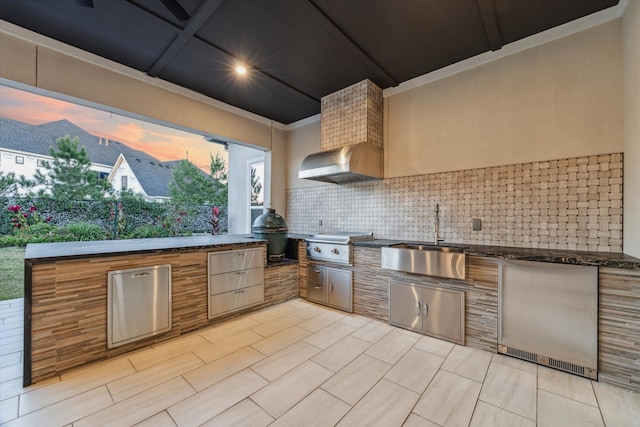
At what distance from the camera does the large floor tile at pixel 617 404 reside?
4.36ft

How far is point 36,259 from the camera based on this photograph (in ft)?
5.44

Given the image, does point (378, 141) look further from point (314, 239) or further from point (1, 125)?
point (1, 125)

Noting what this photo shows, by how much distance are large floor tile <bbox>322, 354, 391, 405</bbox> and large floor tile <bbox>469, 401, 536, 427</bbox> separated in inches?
23.8

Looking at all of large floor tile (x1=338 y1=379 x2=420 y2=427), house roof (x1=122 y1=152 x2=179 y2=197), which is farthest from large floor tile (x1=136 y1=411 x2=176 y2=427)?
house roof (x1=122 y1=152 x2=179 y2=197)

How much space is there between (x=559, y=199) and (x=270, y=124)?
163 inches

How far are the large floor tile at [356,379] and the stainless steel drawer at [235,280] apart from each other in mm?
1624

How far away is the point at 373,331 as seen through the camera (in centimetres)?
253

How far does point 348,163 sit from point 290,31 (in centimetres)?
144

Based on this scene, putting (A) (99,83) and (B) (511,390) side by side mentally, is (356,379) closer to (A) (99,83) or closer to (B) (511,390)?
(B) (511,390)

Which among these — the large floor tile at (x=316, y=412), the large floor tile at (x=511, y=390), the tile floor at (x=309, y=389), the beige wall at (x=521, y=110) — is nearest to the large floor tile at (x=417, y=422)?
the tile floor at (x=309, y=389)

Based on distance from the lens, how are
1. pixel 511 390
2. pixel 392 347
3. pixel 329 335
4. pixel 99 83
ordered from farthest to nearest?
pixel 99 83 < pixel 329 335 < pixel 392 347 < pixel 511 390

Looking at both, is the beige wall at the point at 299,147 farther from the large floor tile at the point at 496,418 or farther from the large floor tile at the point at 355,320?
the large floor tile at the point at 496,418

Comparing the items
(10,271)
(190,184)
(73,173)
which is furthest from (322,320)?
(190,184)

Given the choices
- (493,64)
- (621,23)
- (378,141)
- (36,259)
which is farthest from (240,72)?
(621,23)
